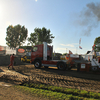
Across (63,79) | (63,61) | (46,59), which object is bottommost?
(63,79)

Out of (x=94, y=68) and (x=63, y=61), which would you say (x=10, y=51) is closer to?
(x=63, y=61)

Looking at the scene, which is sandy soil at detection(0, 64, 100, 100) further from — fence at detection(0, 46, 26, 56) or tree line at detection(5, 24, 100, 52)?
tree line at detection(5, 24, 100, 52)

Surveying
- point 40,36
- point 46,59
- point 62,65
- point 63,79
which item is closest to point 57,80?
point 63,79

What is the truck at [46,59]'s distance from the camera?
407 inches

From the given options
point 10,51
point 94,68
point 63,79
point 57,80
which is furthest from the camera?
point 10,51

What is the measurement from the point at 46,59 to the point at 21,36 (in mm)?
42775

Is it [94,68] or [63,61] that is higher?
[63,61]

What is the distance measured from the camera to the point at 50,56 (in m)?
12.8

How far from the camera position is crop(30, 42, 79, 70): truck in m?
10.3

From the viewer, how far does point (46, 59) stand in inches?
462

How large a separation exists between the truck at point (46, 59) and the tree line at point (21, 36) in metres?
33.7

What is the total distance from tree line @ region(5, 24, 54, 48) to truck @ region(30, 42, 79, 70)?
111 ft

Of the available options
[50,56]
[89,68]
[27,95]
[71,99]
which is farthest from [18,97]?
[50,56]

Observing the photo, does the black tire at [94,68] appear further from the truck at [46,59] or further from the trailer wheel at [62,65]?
the trailer wheel at [62,65]
